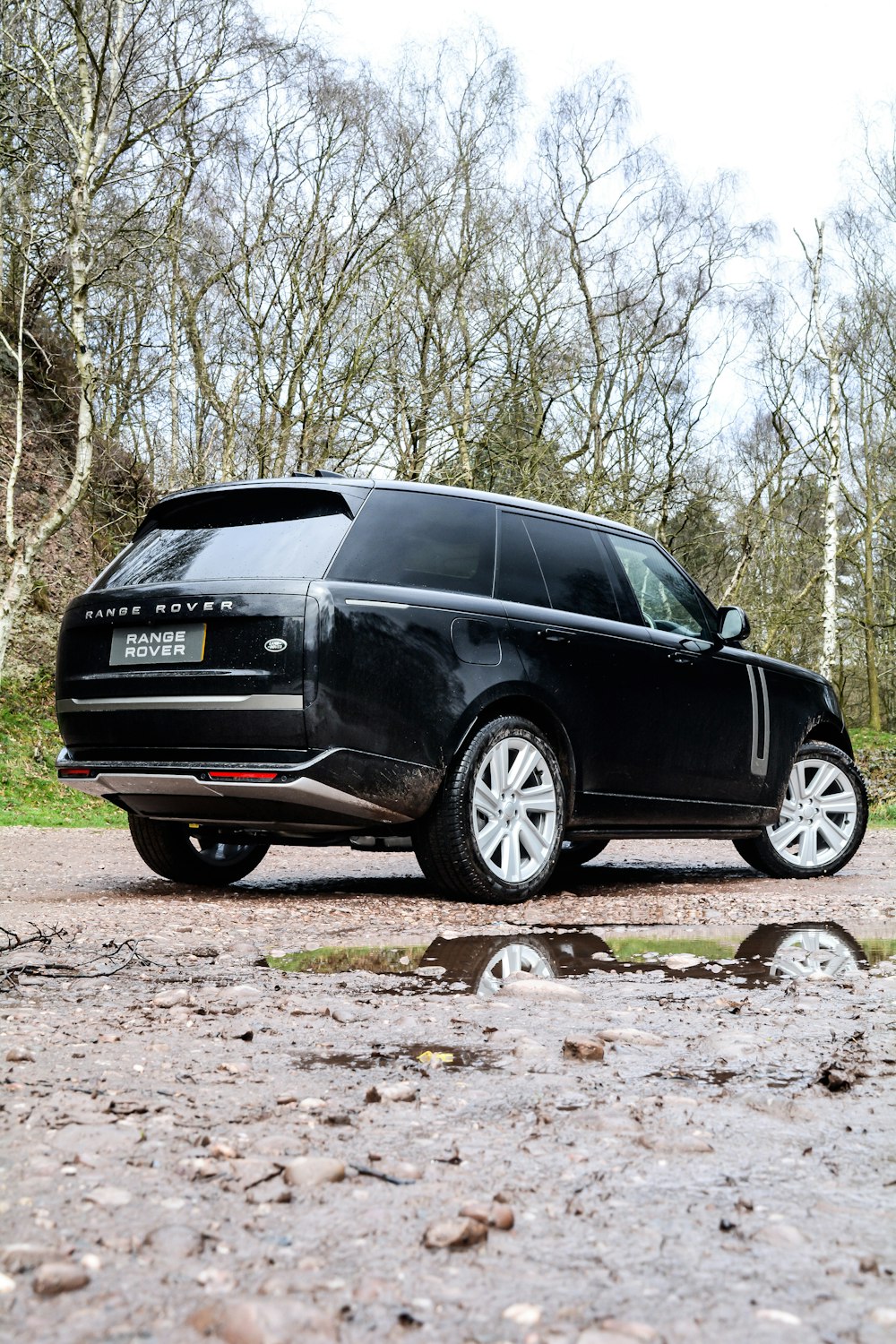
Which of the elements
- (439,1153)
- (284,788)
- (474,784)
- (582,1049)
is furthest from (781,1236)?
(474,784)

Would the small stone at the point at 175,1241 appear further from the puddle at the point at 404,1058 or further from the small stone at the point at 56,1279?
the puddle at the point at 404,1058

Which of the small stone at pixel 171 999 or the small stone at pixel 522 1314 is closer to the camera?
the small stone at pixel 522 1314

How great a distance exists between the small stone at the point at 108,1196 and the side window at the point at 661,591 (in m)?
5.60

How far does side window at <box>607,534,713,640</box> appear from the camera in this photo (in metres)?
7.44

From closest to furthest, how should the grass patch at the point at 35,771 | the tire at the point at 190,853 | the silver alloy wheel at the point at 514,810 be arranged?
the silver alloy wheel at the point at 514,810 < the tire at the point at 190,853 < the grass patch at the point at 35,771

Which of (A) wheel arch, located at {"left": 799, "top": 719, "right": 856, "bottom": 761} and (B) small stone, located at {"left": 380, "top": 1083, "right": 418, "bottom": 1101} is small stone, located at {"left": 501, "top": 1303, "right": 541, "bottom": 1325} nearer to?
(B) small stone, located at {"left": 380, "top": 1083, "right": 418, "bottom": 1101}

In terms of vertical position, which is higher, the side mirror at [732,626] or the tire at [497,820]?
the side mirror at [732,626]

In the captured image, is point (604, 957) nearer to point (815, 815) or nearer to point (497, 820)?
point (497, 820)

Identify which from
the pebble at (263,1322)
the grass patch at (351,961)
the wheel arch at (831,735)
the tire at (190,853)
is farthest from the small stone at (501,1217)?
the wheel arch at (831,735)

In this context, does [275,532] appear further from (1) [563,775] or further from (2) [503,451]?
(2) [503,451]

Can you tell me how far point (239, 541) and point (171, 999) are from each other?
2.87 metres

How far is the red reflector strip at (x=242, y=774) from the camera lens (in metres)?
5.64

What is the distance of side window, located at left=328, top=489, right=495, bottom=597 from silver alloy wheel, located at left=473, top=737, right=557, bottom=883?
2.62ft

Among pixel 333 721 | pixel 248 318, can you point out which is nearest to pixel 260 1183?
pixel 333 721
